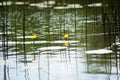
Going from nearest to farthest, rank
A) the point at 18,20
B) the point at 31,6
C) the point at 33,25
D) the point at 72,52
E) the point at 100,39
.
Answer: the point at 72,52
the point at 100,39
the point at 33,25
the point at 18,20
the point at 31,6

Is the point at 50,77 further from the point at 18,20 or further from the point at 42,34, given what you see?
the point at 18,20

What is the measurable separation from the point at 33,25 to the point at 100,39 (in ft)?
14.7

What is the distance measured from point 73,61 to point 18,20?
30.5 ft

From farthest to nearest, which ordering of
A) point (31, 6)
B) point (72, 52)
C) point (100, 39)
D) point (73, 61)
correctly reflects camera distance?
point (31, 6) → point (100, 39) → point (72, 52) → point (73, 61)

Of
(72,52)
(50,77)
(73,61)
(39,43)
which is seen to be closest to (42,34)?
(39,43)

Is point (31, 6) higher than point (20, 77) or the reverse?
higher

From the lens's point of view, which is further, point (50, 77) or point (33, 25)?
point (33, 25)

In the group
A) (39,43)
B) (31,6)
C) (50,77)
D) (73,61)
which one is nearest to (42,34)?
(39,43)

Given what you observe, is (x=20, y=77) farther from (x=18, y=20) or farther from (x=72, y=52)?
(x=18, y=20)

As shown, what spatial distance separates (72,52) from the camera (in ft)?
32.9

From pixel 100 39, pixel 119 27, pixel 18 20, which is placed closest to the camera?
pixel 100 39

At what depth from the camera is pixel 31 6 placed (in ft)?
77.0

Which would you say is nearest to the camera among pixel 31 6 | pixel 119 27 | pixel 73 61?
pixel 73 61

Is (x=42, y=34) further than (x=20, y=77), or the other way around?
(x=42, y=34)
